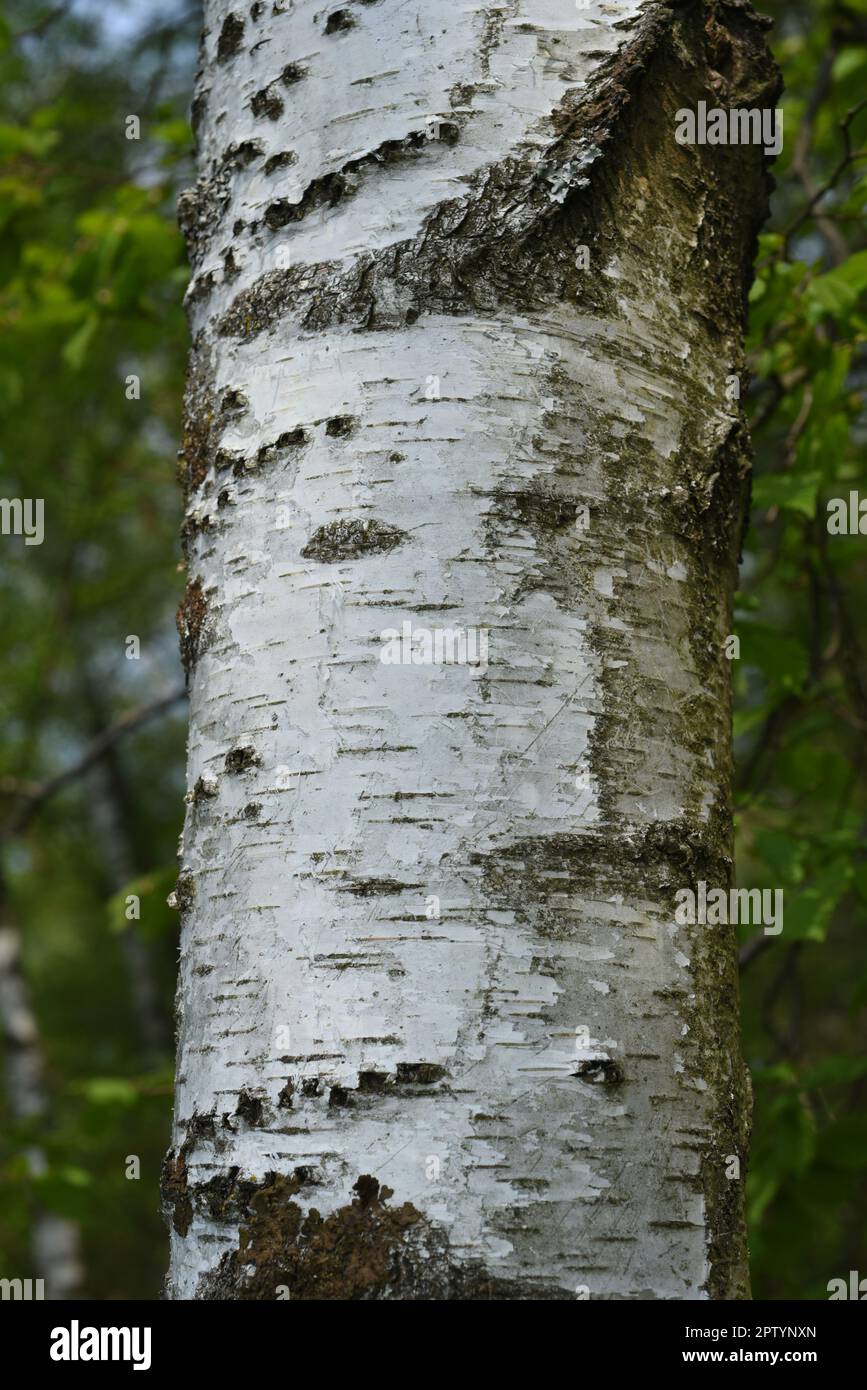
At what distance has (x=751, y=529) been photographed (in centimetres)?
287

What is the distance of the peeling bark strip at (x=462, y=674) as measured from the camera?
1.03m

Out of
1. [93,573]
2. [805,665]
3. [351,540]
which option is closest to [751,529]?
[805,665]

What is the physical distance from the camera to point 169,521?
30.0 ft

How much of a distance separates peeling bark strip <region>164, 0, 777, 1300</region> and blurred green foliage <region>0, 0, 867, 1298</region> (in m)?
1.03

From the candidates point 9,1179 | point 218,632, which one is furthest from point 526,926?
point 9,1179

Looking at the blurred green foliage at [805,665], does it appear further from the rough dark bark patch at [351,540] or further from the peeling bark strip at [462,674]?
the rough dark bark patch at [351,540]

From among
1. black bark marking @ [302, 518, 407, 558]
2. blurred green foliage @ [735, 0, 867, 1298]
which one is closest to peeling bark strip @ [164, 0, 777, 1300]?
black bark marking @ [302, 518, 407, 558]

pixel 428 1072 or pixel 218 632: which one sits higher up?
pixel 218 632

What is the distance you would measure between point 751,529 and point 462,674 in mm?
1958

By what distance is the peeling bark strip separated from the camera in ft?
3.38

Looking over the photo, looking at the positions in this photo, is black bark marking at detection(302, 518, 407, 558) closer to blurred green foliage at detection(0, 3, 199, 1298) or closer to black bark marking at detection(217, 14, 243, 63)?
black bark marking at detection(217, 14, 243, 63)

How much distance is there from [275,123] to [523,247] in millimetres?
363
